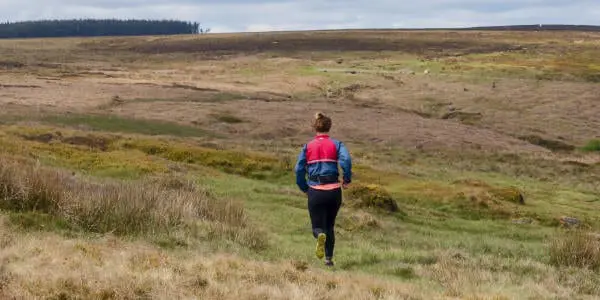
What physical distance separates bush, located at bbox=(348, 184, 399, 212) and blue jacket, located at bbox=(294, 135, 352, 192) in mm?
13040

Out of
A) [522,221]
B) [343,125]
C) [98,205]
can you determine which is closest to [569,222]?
[522,221]

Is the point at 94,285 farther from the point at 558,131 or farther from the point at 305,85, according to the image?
the point at 305,85

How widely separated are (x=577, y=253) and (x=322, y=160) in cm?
671

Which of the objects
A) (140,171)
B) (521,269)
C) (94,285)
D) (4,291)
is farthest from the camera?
(140,171)

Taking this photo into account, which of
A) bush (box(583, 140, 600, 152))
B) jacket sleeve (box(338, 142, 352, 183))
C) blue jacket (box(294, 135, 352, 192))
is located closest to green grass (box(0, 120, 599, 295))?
blue jacket (box(294, 135, 352, 192))

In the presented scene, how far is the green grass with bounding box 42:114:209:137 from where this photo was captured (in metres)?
44.0

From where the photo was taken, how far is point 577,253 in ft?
49.9

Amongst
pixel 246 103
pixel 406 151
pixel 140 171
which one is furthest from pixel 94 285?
pixel 246 103

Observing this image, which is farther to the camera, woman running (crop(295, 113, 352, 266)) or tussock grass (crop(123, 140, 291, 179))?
tussock grass (crop(123, 140, 291, 179))

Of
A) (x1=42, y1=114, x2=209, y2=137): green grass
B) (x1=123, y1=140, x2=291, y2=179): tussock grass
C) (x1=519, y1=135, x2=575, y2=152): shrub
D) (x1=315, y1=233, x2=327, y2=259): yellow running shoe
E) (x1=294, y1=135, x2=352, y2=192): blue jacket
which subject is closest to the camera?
(x1=294, y1=135, x2=352, y2=192): blue jacket

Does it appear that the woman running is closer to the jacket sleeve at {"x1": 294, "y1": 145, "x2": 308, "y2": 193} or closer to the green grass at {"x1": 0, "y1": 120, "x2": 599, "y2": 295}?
the jacket sleeve at {"x1": 294, "y1": 145, "x2": 308, "y2": 193}

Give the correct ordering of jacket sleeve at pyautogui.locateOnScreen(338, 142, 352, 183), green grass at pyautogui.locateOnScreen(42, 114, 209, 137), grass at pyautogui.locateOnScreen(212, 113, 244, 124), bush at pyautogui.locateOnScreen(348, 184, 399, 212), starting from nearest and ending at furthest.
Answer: jacket sleeve at pyautogui.locateOnScreen(338, 142, 352, 183)
bush at pyautogui.locateOnScreen(348, 184, 399, 212)
green grass at pyautogui.locateOnScreen(42, 114, 209, 137)
grass at pyautogui.locateOnScreen(212, 113, 244, 124)

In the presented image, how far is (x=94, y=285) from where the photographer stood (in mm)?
9070

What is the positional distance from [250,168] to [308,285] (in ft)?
72.2
